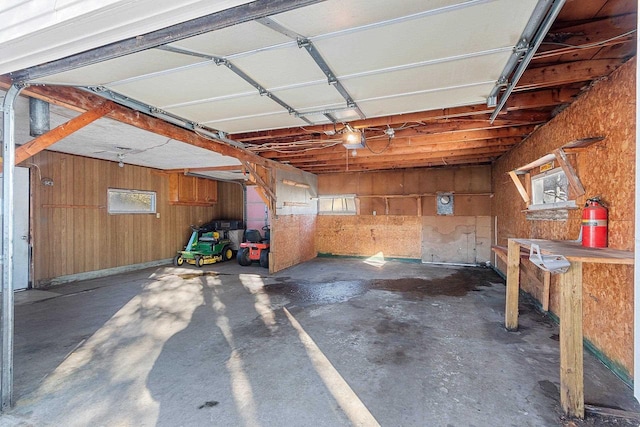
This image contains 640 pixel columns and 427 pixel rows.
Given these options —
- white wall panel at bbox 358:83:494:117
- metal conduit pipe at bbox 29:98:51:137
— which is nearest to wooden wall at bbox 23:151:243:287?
metal conduit pipe at bbox 29:98:51:137

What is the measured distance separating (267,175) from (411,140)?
3.10m

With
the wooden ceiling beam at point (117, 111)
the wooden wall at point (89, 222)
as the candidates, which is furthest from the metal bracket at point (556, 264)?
the wooden wall at point (89, 222)

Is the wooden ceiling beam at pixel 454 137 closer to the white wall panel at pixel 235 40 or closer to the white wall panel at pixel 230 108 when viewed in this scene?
the white wall panel at pixel 230 108

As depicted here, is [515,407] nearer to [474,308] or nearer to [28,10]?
[474,308]

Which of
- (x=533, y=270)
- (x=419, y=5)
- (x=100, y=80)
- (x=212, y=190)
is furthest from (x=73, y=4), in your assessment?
(x=212, y=190)

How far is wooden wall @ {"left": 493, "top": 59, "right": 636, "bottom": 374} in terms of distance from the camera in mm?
2291

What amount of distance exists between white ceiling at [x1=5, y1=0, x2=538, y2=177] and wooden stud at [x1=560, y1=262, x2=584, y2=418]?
1.58 m

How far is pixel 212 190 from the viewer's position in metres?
8.84

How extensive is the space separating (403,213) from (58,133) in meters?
7.24

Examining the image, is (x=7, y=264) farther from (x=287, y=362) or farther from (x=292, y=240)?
(x=292, y=240)

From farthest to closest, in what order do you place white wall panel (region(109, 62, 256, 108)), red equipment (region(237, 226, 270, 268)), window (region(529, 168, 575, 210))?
red equipment (region(237, 226, 270, 268))
window (region(529, 168, 575, 210))
white wall panel (region(109, 62, 256, 108))

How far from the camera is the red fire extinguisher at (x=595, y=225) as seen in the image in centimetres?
255

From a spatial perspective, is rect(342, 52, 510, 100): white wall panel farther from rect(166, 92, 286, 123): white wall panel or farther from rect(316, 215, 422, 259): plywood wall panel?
rect(316, 215, 422, 259): plywood wall panel

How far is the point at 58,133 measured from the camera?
2.51 metres
